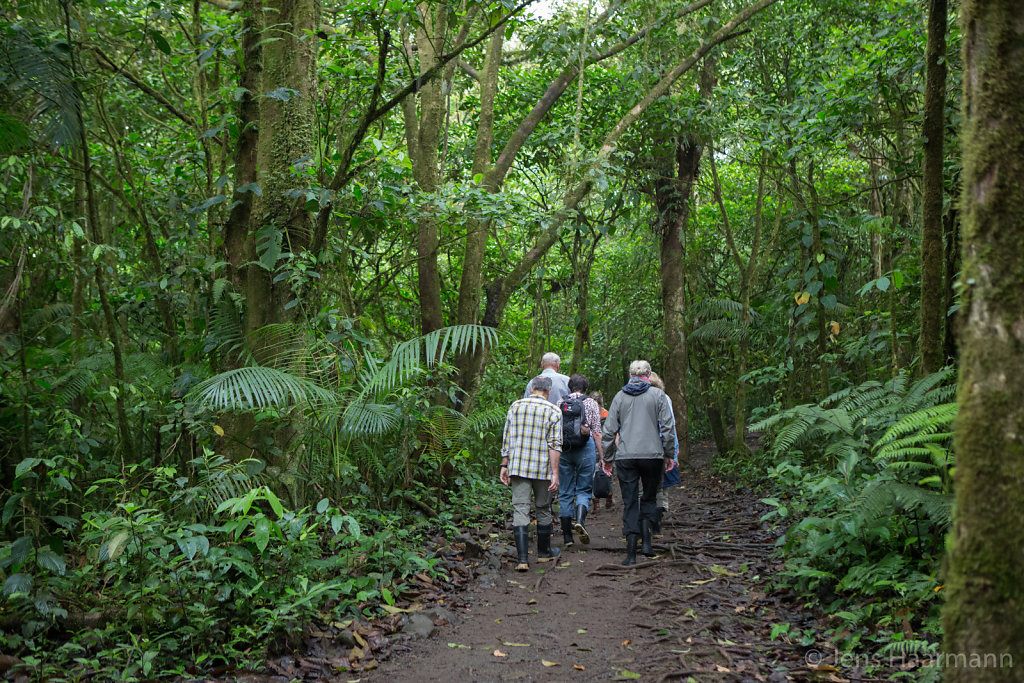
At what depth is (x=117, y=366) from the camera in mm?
6332

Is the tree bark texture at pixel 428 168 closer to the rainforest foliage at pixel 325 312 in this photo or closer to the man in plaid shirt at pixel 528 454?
the rainforest foliage at pixel 325 312

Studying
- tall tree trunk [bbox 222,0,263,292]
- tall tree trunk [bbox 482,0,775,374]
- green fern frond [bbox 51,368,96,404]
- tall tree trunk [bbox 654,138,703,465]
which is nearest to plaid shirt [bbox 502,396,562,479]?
tall tree trunk [bbox 222,0,263,292]

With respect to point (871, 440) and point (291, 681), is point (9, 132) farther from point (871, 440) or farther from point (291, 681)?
point (871, 440)

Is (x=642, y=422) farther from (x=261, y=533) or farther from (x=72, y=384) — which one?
(x=72, y=384)

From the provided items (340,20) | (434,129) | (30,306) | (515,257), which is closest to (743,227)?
(515,257)

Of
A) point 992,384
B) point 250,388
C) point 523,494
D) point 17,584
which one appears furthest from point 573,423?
point 992,384

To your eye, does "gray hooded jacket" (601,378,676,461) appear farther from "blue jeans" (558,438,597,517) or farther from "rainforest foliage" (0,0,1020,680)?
"rainforest foliage" (0,0,1020,680)

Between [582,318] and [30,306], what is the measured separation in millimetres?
10807

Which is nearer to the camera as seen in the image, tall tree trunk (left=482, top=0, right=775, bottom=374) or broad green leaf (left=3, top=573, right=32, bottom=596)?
broad green leaf (left=3, top=573, right=32, bottom=596)

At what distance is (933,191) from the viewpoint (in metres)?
5.87

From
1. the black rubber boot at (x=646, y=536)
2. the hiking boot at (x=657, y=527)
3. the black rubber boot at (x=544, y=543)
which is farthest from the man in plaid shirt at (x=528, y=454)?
the hiking boot at (x=657, y=527)

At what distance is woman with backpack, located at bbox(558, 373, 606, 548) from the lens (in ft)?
27.3

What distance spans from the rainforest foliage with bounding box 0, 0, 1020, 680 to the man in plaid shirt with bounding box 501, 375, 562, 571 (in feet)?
3.25

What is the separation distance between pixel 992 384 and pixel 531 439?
215 inches
